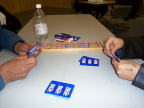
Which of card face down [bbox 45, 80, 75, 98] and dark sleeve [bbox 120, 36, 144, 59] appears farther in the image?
dark sleeve [bbox 120, 36, 144, 59]

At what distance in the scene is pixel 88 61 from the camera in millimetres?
707

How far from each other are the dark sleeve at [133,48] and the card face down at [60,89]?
0.43 m

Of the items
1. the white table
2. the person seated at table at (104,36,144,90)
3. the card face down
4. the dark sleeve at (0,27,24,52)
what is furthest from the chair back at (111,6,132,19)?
the card face down

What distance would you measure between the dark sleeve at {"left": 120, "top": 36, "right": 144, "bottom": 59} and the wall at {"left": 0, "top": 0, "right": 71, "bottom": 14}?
4.81 meters

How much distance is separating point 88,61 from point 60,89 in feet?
0.90

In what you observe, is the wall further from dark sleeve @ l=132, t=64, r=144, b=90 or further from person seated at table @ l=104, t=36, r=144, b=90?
dark sleeve @ l=132, t=64, r=144, b=90

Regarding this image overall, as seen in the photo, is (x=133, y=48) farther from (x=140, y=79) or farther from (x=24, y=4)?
(x=24, y=4)

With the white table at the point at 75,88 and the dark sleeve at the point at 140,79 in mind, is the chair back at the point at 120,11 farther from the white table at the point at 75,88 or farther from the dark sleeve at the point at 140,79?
the dark sleeve at the point at 140,79

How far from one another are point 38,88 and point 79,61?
0.97 ft

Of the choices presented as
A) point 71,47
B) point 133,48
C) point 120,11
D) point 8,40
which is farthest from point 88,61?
point 120,11

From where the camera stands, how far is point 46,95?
0.48 meters

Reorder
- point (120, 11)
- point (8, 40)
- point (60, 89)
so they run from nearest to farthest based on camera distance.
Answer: point (60, 89) < point (8, 40) < point (120, 11)

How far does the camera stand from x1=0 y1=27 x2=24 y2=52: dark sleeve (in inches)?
32.1

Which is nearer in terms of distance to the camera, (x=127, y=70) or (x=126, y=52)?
(x=127, y=70)
